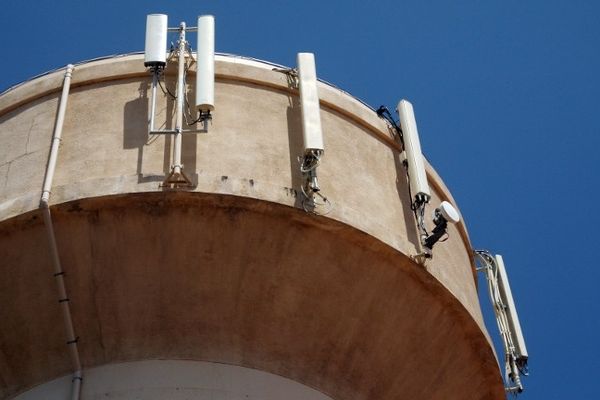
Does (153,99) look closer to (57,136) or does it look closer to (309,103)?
(57,136)

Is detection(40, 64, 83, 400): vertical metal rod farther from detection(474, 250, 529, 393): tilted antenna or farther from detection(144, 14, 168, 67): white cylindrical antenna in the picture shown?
detection(474, 250, 529, 393): tilted antenna

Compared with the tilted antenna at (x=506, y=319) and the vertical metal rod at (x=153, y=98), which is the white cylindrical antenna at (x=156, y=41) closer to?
the vertical metal rod at (x=153, y=98)

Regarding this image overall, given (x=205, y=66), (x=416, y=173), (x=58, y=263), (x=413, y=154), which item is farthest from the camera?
(x=413, y=154)

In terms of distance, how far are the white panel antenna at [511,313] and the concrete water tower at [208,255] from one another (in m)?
0.50

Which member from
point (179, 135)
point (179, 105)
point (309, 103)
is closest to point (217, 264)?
point (179, 135)

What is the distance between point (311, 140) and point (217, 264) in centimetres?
153

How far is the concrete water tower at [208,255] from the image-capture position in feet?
38.8

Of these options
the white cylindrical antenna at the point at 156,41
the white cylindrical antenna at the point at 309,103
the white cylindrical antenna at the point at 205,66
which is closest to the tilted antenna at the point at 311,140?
the white cylindrical antenna at the point at 309,103

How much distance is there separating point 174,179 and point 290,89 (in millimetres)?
2242

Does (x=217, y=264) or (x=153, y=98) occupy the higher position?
(x=153, y=98)

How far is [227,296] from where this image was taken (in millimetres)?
12312

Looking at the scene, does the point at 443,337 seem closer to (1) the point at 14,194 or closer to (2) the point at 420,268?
(2) the point at 420,268

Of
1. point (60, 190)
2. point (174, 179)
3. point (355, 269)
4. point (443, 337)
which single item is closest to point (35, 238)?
point (60, 190)

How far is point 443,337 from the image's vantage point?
42.6 feet
